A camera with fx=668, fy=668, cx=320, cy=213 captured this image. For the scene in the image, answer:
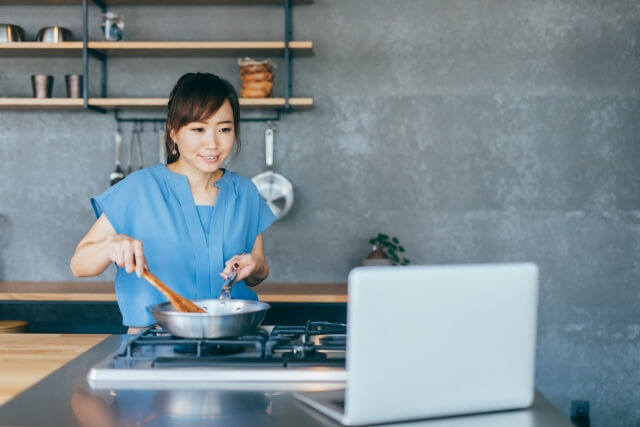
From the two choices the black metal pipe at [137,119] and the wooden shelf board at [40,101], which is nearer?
the wooden shelf board at [40,101]

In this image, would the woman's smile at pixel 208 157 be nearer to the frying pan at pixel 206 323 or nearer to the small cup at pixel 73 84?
the frying pan at pixel 206 323

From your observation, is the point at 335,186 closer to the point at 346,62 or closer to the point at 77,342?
the point at 346,62

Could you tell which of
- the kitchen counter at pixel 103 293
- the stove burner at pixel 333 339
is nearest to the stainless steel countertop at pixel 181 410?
the stove burner at pixel 333 339

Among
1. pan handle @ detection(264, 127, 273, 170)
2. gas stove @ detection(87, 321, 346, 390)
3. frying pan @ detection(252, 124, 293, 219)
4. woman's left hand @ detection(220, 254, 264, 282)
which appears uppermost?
pan handle @ detection(264, 127, 273, 170)

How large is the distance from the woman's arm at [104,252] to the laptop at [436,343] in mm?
520

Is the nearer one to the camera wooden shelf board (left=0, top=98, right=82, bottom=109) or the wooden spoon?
the wooden spoon

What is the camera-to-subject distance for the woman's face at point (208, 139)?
1.69m

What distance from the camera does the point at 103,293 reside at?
2832mm

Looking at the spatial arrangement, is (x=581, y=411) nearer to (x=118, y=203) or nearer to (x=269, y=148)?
(x=269, y=148)

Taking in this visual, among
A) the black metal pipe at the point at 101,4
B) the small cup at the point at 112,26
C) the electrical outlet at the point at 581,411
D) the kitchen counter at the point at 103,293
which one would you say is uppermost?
the black metal pipe at the point at 101,4

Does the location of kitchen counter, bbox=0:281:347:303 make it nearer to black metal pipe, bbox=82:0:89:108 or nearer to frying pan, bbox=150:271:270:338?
black metal pipe, bbox=82:0:89:108

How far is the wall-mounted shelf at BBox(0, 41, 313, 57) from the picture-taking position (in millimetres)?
3005

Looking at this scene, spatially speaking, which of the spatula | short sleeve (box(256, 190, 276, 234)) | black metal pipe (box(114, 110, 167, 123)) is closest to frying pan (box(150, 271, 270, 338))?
short sleeve (box(256, 190, 276, 234))

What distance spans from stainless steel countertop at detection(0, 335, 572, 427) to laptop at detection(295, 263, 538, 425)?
0.10 feet
